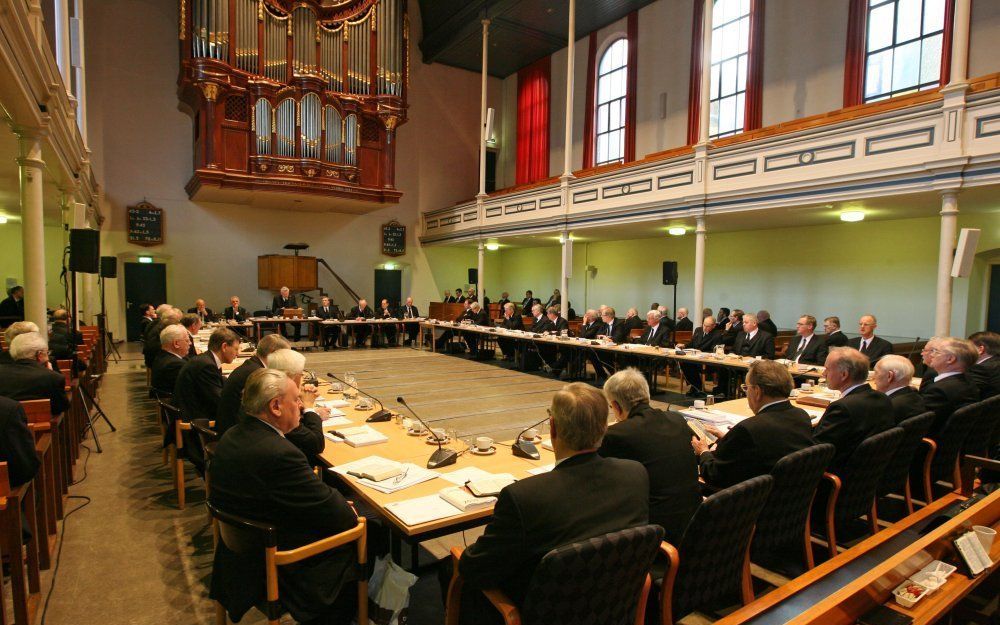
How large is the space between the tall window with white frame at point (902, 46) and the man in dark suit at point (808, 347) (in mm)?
5106

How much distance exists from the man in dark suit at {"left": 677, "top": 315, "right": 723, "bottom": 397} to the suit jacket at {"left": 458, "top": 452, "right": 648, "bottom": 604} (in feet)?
21.4

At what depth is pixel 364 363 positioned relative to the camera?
10.5 metres

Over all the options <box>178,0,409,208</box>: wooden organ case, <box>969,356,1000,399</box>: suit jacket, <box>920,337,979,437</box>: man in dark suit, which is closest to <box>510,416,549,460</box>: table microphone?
<box>920,337,979,437</box>: man in dark suit

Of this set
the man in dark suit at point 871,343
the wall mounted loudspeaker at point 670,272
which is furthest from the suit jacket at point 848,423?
the wall mounted loudspeaker at point 670,272

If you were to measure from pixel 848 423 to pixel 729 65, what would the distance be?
11020 mm

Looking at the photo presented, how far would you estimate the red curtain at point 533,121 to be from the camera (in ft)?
53.2

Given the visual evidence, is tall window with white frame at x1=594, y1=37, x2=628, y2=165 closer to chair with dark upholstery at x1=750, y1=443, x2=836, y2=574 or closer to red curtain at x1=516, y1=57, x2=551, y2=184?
red curtain at x1=516, y1=57, x2=551, y2=184

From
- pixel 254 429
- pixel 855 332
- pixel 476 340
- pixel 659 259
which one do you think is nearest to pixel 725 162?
pixel 855 332

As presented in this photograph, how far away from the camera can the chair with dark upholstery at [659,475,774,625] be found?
77.4 inches

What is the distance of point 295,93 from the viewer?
13.0 m

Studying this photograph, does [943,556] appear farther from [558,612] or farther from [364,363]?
[364,363]

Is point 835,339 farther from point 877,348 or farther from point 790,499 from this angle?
point 790,499

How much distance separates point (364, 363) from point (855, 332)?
890 cm

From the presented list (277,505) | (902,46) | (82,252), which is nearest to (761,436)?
(277,505)
